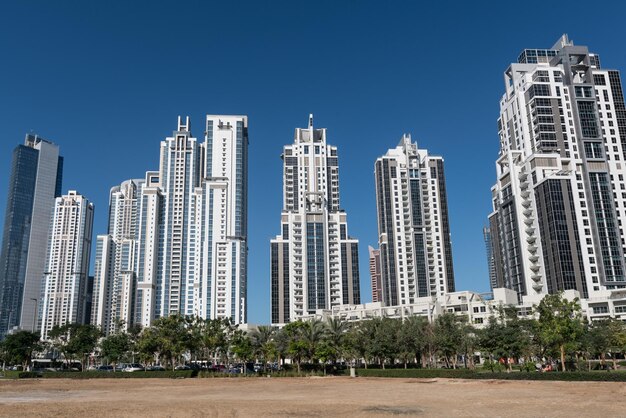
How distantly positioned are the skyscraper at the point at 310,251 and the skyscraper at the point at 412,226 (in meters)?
12.4

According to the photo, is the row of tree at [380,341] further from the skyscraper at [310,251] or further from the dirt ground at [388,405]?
the skyscraper at [310,251]

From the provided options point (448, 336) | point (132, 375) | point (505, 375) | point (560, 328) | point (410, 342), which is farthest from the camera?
point (410, 342)

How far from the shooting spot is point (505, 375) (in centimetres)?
5688

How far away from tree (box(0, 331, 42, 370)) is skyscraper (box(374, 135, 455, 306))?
10275 cm

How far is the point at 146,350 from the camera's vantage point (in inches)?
3314

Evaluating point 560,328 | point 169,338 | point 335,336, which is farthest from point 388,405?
point 169,338

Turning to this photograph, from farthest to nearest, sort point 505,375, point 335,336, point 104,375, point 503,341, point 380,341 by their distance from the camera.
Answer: point 335,336 → point 380,341 → point 104,375 → point 503,341 → point 505,375

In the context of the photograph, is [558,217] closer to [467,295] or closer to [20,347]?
[467,295]

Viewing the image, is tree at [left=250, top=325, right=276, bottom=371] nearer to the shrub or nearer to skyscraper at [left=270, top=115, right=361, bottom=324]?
the shrub

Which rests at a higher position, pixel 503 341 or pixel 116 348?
pixel 116 348

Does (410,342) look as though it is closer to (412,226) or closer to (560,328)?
(560,328)

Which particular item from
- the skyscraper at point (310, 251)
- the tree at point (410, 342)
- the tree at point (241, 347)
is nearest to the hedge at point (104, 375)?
the tree at point (241, 347)

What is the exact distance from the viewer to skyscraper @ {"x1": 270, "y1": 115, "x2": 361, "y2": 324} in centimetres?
17400

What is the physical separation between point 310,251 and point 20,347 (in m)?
95.7
